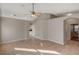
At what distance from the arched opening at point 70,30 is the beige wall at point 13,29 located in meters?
0.96

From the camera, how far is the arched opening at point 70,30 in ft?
7.85

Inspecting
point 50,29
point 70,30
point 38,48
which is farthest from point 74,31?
point 38,48

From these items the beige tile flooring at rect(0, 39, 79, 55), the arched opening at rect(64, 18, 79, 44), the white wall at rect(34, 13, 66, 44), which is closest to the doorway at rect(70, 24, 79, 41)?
the arched opening at rect(64, 18, 79, 44)

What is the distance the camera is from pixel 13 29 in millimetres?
2461

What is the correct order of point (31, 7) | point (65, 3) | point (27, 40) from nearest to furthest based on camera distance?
1. point (65, 3)
2. point (31, 7)
3. point (27, 40)

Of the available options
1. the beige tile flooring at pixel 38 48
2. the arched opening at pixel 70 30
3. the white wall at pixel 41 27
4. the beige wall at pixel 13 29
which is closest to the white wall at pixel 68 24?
the arched opening at pixel 70 30

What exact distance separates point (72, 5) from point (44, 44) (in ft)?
3.48

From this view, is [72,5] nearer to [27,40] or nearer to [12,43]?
[27,40]

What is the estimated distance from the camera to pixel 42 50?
2.30 meters

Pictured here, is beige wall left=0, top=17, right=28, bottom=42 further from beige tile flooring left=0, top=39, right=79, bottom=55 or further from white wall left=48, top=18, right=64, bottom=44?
white wall left=48, top=18, right=64, bottom=44

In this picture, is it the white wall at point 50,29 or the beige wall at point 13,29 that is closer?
the beige wall at point 13,29

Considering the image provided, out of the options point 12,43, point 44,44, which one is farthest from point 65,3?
point 12,43

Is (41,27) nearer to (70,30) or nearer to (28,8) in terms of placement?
(28,8)

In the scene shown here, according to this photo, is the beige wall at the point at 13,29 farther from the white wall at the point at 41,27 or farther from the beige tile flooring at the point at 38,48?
the white wall at the point at 41,27
